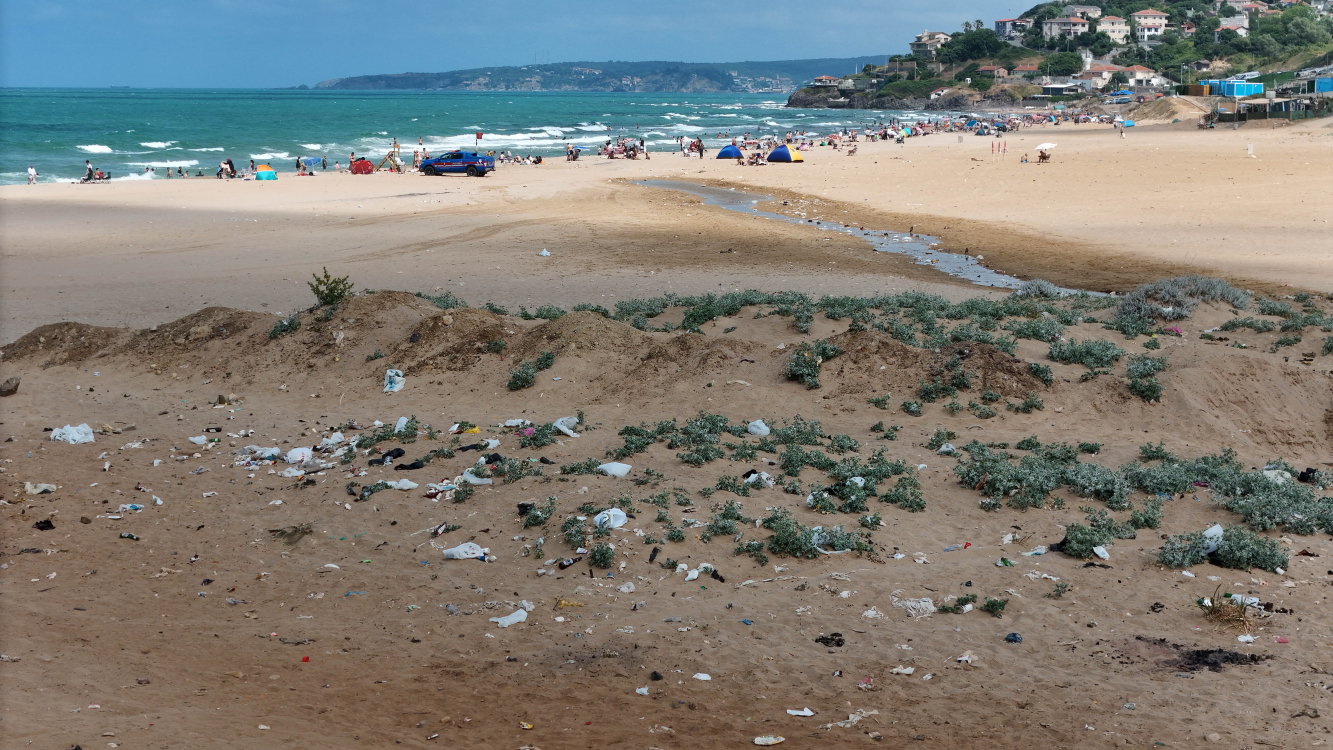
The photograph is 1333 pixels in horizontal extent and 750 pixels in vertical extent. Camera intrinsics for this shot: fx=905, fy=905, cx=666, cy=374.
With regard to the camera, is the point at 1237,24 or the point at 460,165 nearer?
the point at 460,165

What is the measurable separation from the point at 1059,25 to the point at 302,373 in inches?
7842

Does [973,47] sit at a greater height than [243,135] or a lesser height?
greater

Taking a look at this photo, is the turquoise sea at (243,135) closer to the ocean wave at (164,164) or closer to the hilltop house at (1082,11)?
the ocean wave at (164,164)

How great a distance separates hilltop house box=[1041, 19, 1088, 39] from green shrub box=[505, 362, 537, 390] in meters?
185

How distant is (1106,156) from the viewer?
138 feet

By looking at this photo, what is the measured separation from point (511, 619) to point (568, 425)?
3577mm

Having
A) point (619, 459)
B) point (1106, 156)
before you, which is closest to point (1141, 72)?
point (1106, 156)

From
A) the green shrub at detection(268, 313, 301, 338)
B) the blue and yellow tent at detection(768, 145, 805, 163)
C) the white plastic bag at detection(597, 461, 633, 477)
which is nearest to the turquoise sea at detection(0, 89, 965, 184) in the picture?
the blue and yellow tent at detection(768, 145, 805, 163)

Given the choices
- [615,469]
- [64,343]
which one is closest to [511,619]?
[615,469]

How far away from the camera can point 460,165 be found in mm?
41031

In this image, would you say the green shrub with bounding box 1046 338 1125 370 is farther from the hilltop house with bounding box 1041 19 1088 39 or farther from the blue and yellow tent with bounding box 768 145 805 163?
the hilltop house with bounding box 1041 19 1088 39

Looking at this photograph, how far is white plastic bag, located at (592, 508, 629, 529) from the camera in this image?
7.08 metres

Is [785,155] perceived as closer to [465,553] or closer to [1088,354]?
[1088,354]

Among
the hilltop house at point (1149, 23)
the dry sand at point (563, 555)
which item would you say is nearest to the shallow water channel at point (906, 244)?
the dry sand at point (563, 555)
